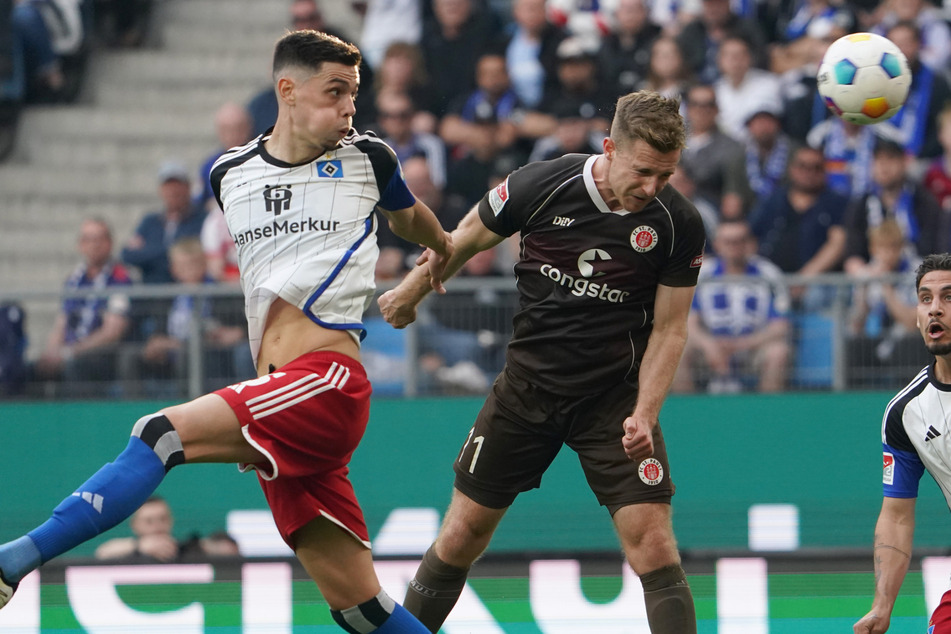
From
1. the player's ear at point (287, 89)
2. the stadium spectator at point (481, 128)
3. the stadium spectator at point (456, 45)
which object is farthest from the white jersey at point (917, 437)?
the stadium spectator at point (456, 45)

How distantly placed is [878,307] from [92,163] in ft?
26.9

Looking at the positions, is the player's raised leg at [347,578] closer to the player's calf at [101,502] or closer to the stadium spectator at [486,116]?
the player's calf at [101,502]

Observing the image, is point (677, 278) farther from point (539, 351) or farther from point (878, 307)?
point (878, 307)

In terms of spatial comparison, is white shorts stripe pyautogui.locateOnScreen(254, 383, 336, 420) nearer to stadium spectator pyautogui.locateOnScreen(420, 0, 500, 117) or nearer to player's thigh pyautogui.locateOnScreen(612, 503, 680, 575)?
player's thigh pyautogui.locateOnScreen(612, 503, 680, 575)

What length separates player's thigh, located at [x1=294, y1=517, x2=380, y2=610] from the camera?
16.2ft

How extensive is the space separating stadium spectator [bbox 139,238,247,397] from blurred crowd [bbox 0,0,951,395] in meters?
0.01

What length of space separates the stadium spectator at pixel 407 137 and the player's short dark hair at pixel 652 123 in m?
5.67

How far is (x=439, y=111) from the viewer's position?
11.4 metres

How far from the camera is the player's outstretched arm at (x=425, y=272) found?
555 centimetres

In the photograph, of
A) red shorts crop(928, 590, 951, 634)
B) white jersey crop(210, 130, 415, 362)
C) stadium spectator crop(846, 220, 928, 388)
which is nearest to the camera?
white jersey crop(210, 130, 415, 362)

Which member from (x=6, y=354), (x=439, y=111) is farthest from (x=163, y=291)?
(x=439, y=111)

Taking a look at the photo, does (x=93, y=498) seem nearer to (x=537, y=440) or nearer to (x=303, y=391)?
(x=303, y=391)

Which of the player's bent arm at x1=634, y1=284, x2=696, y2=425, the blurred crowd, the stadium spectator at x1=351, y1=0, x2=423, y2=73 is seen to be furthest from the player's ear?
the stadium spectator at x1=351, y1=0, x2=423, y2=73

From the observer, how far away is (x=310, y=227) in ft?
16.0
